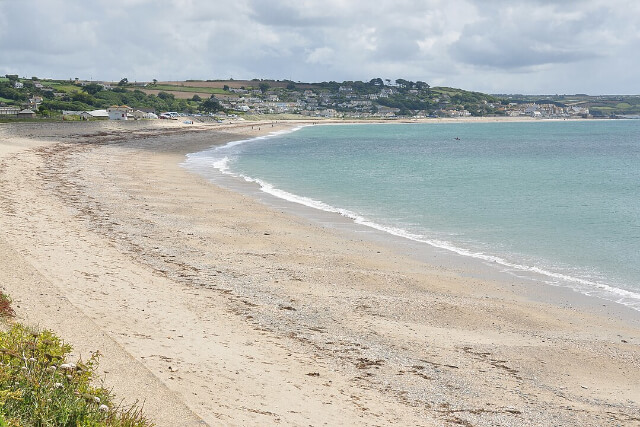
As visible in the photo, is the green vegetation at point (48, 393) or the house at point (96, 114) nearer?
the green vegetation at point (48, 393)

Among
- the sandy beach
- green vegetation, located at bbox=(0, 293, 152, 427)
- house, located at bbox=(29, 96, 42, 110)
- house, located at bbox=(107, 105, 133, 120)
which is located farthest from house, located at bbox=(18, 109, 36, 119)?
green vegetation, located at bbox=(0, 293, 152, 427)

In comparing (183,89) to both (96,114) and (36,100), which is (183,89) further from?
(96,114)

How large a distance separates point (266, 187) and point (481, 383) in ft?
80.0

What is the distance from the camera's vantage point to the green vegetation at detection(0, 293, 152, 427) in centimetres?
550

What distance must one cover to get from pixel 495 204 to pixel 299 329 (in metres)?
19.1

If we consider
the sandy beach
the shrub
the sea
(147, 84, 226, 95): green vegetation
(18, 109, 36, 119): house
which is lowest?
the sea

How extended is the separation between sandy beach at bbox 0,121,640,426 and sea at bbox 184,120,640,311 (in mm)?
2667

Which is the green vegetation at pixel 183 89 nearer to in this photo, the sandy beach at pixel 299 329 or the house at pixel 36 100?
the house at pixel 36 100

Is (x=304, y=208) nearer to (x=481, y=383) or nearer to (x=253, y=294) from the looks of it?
(x=253, y=294)

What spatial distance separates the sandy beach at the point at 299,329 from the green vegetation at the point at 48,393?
0.65 metres

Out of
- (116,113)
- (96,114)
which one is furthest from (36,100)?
(116,113)

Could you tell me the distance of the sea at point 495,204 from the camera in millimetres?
16938

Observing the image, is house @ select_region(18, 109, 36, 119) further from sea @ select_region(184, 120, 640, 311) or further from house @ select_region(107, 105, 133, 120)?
sea @ select_region(184, 120, 640, 311)

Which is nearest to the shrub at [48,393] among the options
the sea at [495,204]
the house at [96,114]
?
the sea at [495,204]
